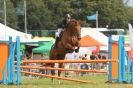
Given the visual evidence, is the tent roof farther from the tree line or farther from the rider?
the tree line

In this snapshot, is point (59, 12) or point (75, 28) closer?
point (75, 28)

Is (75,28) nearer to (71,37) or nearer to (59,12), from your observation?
(71,37)

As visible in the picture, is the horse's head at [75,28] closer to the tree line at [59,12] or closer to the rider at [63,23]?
the rider at [63,23]

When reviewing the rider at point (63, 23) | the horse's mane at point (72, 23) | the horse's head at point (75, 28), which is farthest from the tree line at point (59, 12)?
the horse's head at point (75, 28)

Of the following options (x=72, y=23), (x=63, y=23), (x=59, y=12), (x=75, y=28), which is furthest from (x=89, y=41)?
(x=59, y=12)

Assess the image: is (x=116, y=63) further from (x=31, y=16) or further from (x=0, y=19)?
(x=31, y=16)

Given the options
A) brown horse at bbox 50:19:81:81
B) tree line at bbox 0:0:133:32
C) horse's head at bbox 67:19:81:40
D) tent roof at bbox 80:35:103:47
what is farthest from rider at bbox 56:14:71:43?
tree line at bbox 0:0:133:32

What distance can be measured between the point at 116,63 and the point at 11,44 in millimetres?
3891

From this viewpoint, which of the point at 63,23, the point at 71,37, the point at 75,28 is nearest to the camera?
the point at 75,28

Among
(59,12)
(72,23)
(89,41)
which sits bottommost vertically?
(72,23)

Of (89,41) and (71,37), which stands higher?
(89,41)

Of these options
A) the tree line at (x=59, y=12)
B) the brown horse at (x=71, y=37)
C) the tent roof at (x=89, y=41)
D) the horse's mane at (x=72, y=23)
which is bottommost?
the brown horse at (x=71, y=37)

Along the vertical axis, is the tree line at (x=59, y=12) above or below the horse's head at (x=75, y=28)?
above

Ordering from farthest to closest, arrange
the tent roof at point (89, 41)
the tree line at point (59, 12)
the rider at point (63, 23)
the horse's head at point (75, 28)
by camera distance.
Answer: the tree line at point (59, 12) < the tent roof at point (89, 41) < the rider at point (63, 23) < the horse's head at point (75, 28)
